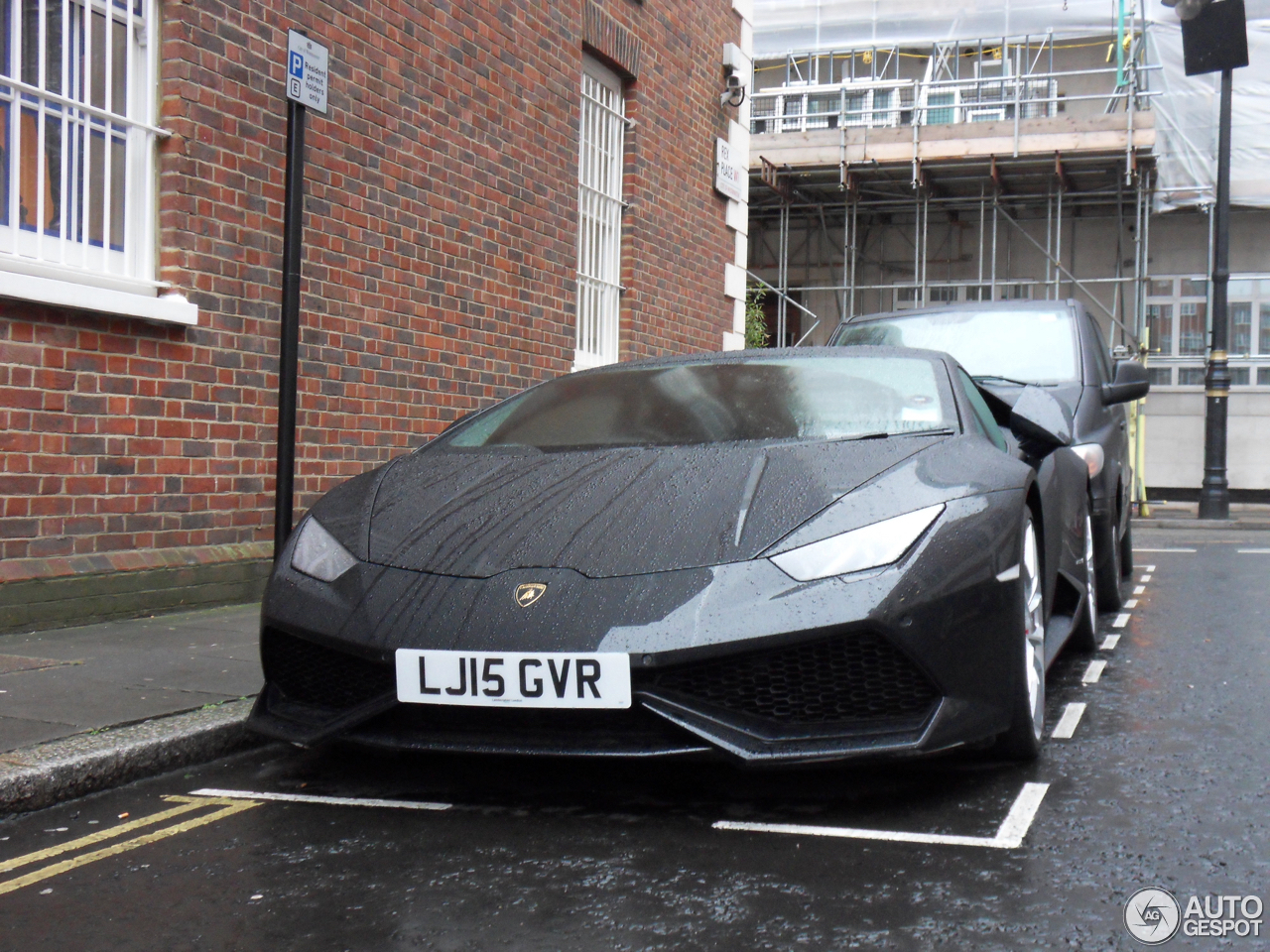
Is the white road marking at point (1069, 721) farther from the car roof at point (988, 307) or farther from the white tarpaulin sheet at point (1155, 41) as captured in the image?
the white tarpaulin sheet at point (1155, 41)

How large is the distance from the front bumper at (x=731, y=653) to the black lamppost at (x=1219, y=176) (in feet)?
47.9

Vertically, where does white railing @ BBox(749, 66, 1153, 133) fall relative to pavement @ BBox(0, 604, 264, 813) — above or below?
above

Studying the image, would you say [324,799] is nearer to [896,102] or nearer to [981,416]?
[981,416]

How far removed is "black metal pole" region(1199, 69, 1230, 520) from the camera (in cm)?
1655

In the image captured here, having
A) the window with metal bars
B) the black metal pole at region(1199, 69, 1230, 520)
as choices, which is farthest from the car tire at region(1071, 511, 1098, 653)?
the black metal pole at region(1199, 69, 1230, 520)

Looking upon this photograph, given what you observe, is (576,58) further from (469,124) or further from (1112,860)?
(1112,860)

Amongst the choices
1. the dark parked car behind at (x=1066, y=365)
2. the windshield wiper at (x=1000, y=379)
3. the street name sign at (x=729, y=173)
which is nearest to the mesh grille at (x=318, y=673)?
the dark parked car behind at (x=1066, y=365)

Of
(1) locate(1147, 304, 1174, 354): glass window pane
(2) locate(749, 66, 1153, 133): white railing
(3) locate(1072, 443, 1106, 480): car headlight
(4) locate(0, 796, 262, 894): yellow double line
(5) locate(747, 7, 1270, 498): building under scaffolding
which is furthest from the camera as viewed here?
(2) locate(749, 66, 1153, 133): white railing

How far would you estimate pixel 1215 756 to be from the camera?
3.78 metres

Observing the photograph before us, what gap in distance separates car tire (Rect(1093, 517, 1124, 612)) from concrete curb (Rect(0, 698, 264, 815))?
13.3ft

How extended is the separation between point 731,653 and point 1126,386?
15.3 feet

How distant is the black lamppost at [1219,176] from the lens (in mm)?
16531

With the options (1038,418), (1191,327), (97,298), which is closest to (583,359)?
(97,298)

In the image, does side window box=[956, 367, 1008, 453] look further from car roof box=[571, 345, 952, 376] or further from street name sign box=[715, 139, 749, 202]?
street name sign box=[715, 139, 749, 202]
